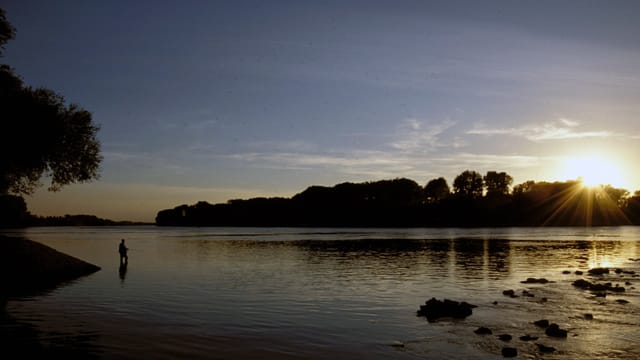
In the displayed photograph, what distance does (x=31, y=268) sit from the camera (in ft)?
161

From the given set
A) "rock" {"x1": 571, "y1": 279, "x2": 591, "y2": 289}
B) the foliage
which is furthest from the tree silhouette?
"rock" {"x1": 571, "y1": 279, "x2": 591, "y2": 289}

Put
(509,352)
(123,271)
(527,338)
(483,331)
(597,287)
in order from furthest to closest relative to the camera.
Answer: (123,271) < (597,287) < (483,331) < (527,338) < (509,352)

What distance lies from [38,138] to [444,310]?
42.3 meters

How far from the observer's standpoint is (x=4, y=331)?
26.0m

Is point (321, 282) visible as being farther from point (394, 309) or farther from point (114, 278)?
point (114, 278)

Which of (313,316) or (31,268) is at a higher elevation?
(31,268)

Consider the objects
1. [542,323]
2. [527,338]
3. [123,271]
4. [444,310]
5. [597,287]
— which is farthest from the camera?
[123,271]

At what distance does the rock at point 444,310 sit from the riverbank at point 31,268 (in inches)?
1221

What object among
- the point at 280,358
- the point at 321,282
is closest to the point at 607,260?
the point at 321,282

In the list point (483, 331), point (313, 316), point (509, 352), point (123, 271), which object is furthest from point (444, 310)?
point (123, 271)

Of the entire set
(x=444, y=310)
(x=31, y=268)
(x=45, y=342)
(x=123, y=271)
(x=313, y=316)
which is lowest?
(x=123, y=271)

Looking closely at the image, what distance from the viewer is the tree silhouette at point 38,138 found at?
49.6 m

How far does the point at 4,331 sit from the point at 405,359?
20.1 m

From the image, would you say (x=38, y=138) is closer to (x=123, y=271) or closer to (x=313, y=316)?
(x=123, y=271)
